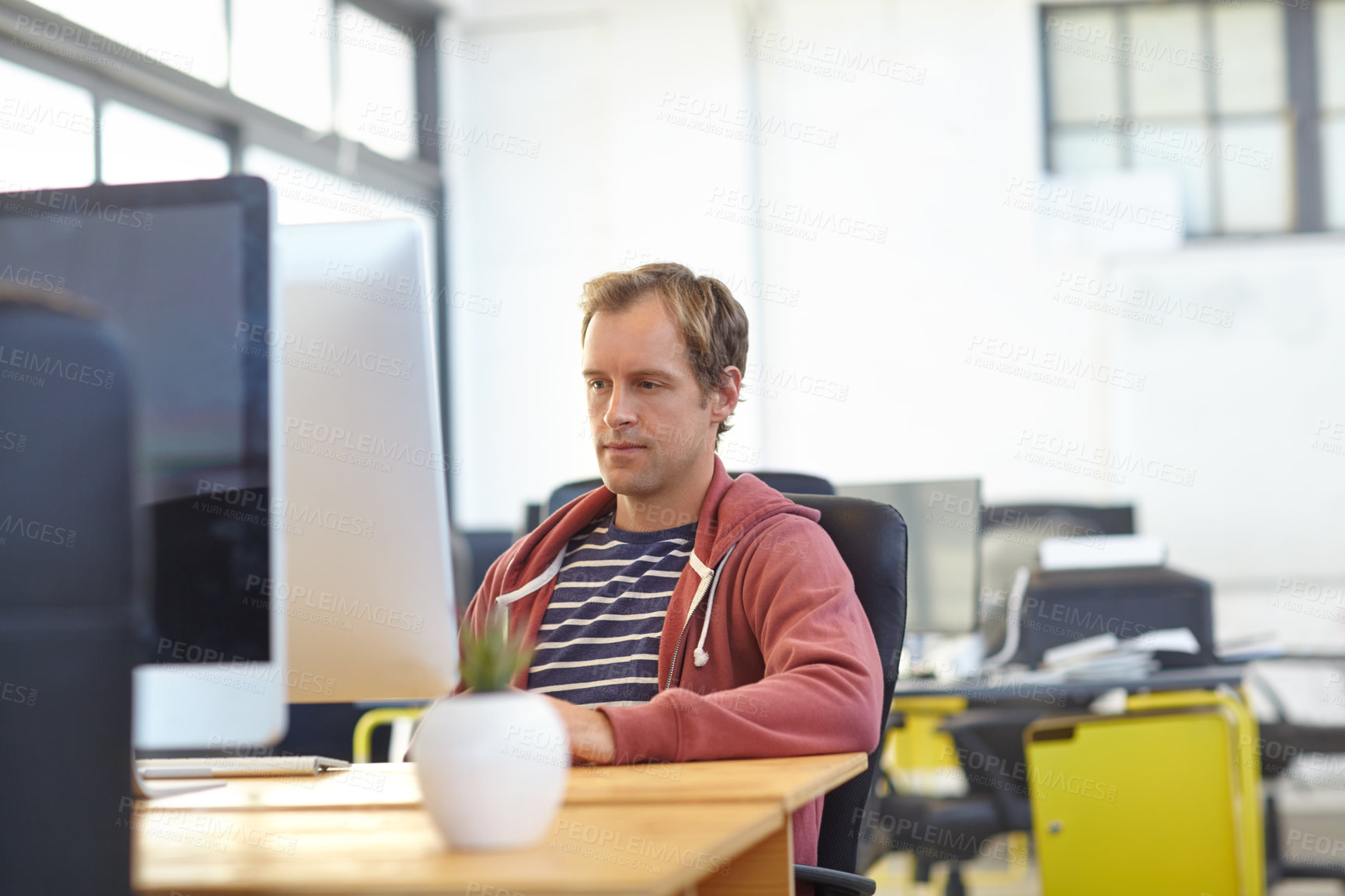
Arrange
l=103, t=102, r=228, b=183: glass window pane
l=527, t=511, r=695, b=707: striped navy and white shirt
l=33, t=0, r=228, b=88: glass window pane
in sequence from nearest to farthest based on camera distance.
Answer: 1. l=527, t=511, r=695, b=707: striped navy and white shirt
2. l=33, t=0, r=228, b=88: glass window pane
3. l=103, t=102, r=228, b=183: glass window pane

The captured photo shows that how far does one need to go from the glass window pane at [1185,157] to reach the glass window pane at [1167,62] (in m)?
0.07

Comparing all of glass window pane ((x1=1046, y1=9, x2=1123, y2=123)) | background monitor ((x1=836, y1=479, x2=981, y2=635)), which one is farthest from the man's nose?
glass window pane ((x1=1046, y1=9, x2=1123, y2=123))

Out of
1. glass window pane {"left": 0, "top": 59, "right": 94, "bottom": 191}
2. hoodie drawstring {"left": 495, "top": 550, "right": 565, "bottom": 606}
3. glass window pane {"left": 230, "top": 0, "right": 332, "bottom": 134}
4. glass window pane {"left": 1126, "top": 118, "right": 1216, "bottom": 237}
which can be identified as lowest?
hoodie drawstring {"left": 495, "top": 550, "right": 565, "bottom": 606}

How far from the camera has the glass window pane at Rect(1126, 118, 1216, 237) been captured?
5.74m

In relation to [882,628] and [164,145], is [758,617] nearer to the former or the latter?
[882,628]

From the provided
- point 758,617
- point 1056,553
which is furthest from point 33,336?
point 1056,553

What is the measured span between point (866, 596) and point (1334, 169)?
16.3ft

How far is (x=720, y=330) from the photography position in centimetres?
188

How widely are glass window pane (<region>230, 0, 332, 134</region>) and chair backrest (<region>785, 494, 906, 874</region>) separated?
377 cm

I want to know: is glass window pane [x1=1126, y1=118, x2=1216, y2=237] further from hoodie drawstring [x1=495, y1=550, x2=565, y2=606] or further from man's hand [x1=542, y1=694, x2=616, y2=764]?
man's hand [x1=542, y1=694, x2=616, y2=764]

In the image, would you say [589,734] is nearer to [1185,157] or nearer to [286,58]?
[286,58]

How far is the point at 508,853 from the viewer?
90 centimetres

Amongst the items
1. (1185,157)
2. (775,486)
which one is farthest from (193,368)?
(1185,157)

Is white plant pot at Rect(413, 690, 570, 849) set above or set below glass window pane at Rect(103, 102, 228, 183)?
below
